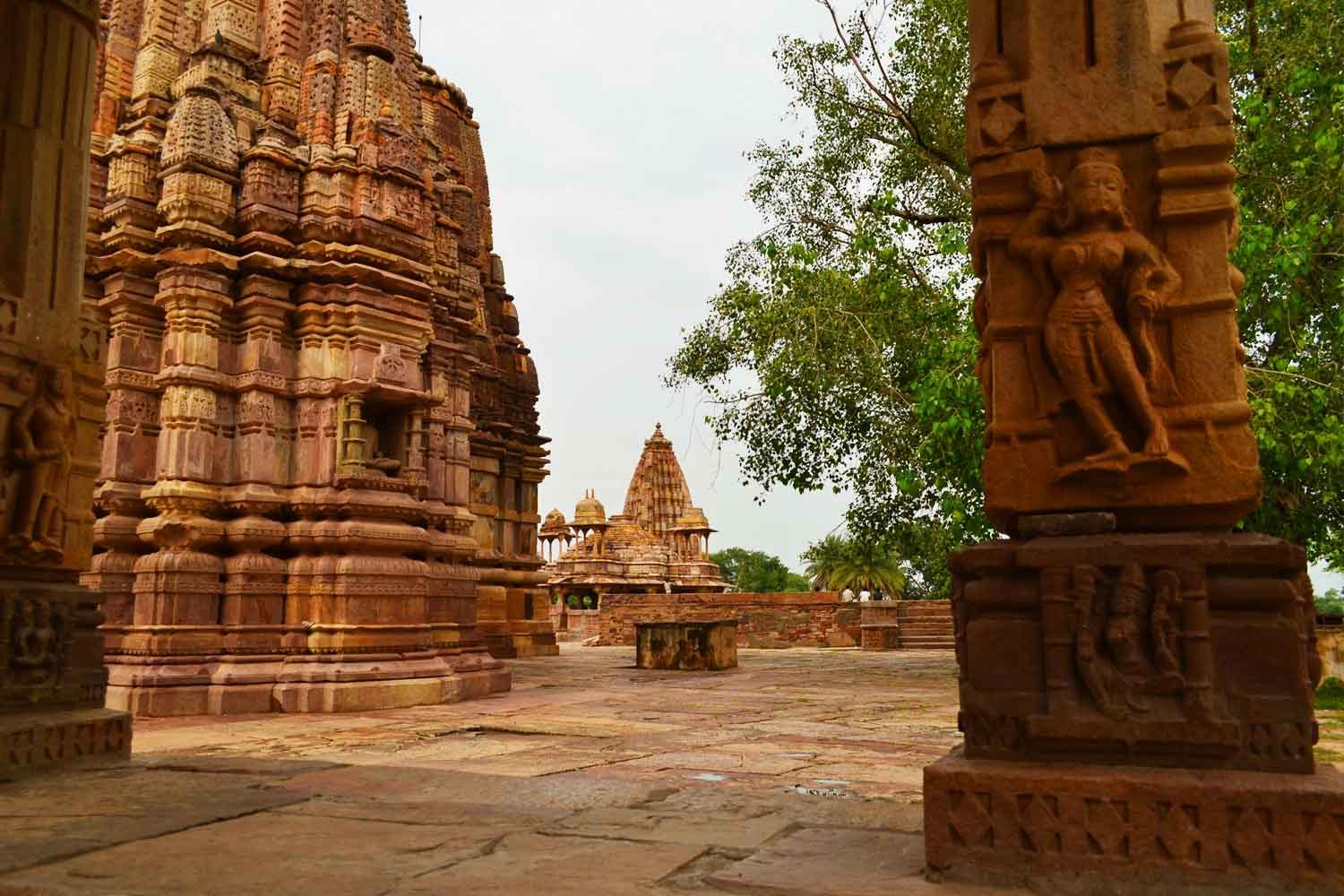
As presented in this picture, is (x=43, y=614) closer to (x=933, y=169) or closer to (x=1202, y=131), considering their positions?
(x=1202, y=131)

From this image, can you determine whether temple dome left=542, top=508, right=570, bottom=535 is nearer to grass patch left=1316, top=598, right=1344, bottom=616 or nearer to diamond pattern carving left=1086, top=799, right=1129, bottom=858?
grass patch left=1316, top=598, right=1344, bottom=616

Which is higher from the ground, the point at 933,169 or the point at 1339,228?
the point at 933,169

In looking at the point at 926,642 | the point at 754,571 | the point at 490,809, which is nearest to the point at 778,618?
the point at 926,642

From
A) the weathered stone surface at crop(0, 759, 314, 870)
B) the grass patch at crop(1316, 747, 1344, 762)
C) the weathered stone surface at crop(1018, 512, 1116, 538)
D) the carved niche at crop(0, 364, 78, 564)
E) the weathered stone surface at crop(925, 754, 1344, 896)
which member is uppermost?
the carved niche at crop(0, 364, 78, 564)

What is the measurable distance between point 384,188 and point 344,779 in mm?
7430

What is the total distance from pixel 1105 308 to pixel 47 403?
5.10 meters

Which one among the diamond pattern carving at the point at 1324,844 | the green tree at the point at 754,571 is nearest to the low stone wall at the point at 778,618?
the diamond pattern carving at the point at 1324,844

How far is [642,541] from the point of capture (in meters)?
46.4

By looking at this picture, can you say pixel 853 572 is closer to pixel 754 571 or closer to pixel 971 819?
pixel 754 571

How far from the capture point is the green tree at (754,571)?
252 feet

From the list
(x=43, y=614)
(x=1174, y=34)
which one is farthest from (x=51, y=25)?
(x=1174, y=34)

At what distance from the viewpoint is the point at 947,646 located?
25.4 meters

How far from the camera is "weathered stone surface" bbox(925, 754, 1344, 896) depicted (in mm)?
2760

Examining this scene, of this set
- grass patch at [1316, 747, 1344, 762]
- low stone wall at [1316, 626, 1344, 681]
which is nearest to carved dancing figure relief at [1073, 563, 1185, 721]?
grass patch at [1316, 747, 1344, 762]
